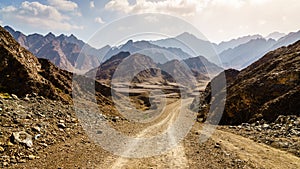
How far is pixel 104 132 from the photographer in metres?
21.4

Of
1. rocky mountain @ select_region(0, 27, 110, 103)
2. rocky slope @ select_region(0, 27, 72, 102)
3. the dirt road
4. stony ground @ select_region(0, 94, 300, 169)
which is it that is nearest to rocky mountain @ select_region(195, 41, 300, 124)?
stony ground @ select_region(0, 94, 300, 169)

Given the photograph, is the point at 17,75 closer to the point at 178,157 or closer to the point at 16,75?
the point at 16,75

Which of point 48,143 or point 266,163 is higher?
point 266,163

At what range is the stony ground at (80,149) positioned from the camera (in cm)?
1390

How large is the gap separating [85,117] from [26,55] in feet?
63.1

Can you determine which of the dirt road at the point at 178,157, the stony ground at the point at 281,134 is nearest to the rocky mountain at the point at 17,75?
the dirt road at the point at 178,157

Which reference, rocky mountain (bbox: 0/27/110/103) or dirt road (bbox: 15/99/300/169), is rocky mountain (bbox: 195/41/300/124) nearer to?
dirt road (bbox: 15/99/300/169)

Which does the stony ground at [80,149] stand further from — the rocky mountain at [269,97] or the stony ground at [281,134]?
the rocky mountain at [269,97]

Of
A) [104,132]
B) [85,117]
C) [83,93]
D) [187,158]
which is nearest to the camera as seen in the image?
[187,158]

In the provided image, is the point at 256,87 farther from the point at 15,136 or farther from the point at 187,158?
the point at 15,136

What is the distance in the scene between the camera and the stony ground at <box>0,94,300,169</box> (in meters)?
13.9

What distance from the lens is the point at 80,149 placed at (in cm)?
1619

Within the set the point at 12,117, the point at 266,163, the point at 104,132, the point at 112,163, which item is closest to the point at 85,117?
the point at 104,132

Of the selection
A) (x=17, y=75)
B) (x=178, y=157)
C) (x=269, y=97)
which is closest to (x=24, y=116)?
(x=178, y=157)
